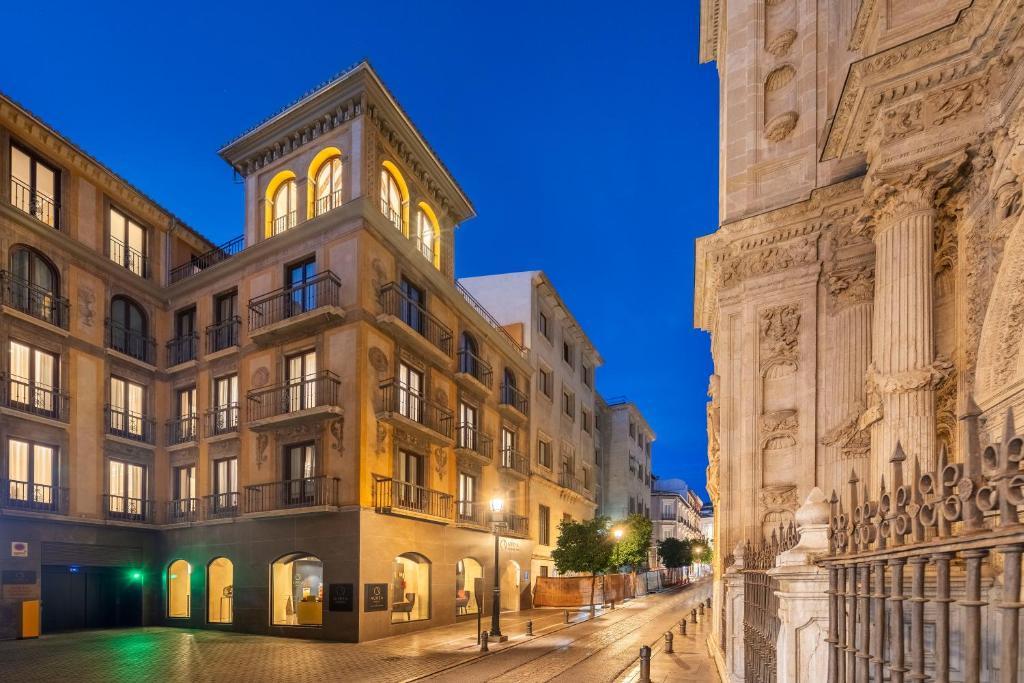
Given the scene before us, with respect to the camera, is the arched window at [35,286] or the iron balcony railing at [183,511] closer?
the arched window at [35,286]

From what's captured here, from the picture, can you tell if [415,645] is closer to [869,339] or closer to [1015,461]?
[869,339]

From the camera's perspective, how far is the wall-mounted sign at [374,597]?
821 inches

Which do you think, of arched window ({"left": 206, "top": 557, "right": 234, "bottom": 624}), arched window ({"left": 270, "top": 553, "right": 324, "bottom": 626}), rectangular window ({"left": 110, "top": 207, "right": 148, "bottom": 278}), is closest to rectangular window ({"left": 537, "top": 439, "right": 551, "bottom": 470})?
arched window ({"left": 270, "top": 553, "right": 324, "bottom": 626})

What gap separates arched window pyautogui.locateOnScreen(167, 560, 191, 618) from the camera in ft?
83.0

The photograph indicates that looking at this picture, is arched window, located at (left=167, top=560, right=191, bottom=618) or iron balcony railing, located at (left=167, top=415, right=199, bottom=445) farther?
iron balcony railing, located at (left=167, top=415, right=199, bottom=445)

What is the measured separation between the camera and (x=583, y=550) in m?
33.1

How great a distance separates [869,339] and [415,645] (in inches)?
600

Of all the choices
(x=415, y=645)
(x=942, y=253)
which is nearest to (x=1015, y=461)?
(x=942, y=253)

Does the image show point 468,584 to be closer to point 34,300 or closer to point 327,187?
point 327,187

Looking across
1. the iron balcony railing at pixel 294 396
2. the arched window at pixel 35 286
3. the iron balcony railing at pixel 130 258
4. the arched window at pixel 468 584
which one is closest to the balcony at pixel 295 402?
the iron balcony railing at pixel 294 396

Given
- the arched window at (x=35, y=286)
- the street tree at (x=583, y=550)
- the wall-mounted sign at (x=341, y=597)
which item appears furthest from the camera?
the street tree at (x=583, y=550)

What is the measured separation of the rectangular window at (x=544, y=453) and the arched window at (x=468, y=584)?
8.95m

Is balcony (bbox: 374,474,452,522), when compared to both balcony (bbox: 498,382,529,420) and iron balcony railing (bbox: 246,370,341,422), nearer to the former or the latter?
iron balcony railing (bbox: 246,370,341,422)

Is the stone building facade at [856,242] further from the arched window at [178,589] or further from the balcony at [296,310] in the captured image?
the arched window at [178,589]
